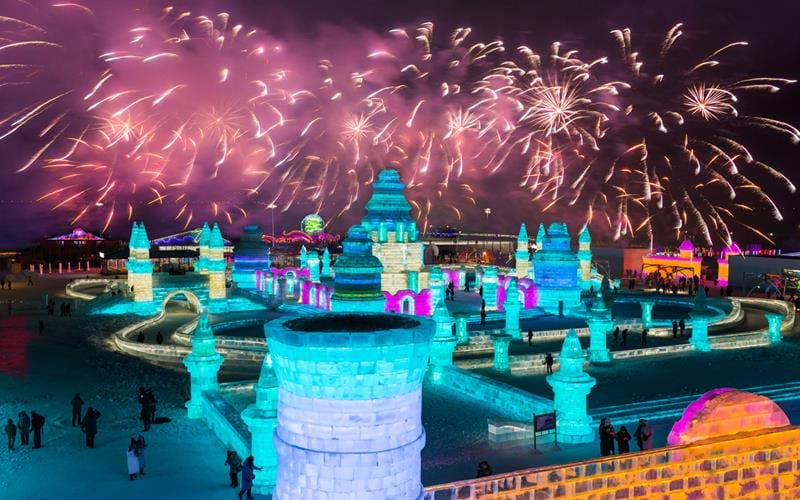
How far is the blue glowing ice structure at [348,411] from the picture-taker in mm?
6137

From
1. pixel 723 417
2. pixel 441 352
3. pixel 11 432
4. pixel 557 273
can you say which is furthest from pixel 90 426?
pixel 557 273

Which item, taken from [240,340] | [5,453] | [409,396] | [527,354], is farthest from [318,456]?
[240,340]

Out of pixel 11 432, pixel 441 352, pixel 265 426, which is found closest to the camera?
pixel 265 426

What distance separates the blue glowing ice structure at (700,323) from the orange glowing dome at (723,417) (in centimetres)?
1465

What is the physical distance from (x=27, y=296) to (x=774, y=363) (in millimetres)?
38500

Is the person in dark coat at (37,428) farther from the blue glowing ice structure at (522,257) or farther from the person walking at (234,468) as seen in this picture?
the blue glowing ice structure at (522,257)

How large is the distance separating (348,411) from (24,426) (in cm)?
1002

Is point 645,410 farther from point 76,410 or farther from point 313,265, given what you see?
point 313,265

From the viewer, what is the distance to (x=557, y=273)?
108ft

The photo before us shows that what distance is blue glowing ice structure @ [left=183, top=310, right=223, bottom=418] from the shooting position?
50.3ft

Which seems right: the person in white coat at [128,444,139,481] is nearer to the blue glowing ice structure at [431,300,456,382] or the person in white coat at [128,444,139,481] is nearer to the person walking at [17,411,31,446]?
the person walking at [17,411,31,446]

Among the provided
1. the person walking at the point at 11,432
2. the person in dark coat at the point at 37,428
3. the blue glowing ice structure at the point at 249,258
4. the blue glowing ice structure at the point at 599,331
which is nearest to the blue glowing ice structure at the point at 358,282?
the blue glowing ice structure at the point at 599,331

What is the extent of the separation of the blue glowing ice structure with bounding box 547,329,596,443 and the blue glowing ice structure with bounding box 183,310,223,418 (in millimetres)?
7641

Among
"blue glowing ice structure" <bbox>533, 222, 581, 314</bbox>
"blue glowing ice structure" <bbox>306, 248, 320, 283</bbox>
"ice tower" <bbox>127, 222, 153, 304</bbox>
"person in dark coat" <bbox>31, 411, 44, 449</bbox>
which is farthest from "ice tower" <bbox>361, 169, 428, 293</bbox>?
"person in dark coat" <bbox>31, 411, 44, 449</bbox>
